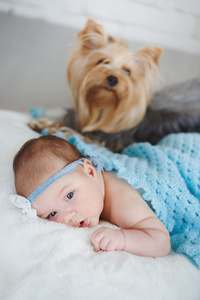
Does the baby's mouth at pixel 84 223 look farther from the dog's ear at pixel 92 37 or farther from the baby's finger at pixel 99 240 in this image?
the dog's ear at pixel 92 37

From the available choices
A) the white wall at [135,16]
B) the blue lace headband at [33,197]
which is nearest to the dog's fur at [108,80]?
the blue lace headband at [33,197]

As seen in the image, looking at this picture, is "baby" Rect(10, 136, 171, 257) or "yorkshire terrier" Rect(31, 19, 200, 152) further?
"yorkshire terrier" Rect(31, 19, 200, 152)

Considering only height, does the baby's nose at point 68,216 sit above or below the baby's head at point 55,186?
below

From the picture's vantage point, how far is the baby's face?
0.93 metres

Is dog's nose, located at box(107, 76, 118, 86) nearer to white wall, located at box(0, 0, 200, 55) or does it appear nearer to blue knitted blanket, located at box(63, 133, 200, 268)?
blue knitted blanket, located at box(63, 133, 200, 268)

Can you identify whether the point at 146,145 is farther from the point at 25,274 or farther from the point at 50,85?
the point at 50,85

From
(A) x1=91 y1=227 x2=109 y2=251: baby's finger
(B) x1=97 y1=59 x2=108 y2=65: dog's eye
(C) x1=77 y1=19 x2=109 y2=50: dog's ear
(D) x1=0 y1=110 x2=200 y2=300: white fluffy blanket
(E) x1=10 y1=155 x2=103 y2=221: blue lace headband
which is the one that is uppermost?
(C) x1=77 y1=19 x2=109 y2=50: dog's ear

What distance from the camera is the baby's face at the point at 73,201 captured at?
0.93m

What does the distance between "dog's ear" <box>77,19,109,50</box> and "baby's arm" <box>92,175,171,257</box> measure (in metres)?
0.80

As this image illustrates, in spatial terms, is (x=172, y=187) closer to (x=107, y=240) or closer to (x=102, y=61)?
(x=107, y=240)

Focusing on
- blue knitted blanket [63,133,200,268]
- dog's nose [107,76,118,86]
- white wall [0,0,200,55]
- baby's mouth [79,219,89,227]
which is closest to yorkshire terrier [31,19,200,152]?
dog's nose [107,76,118,86]

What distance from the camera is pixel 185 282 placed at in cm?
90

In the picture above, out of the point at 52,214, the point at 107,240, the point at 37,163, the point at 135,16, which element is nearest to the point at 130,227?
the point at 107,240

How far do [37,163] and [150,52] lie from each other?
94cm
